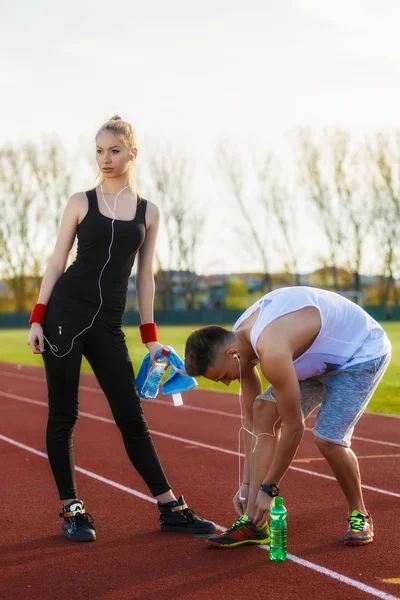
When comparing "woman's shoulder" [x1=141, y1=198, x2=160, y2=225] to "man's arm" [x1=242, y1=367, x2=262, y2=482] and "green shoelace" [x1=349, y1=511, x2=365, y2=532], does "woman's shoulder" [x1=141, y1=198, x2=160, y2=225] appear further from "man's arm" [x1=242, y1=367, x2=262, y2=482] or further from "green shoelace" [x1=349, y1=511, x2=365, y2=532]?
"green shoelace" [x1=349, y1=511, x2=365, y2=532]

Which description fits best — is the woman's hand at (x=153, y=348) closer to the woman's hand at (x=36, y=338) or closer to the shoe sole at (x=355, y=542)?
the woman's hand at (x=36, y=338)

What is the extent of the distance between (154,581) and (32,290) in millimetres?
68643

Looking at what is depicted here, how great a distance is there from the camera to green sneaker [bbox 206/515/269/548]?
4.99 meters

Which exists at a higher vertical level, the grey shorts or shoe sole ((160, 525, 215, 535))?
the grey shorts

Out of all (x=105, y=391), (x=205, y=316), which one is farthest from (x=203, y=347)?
(x=205, y=316)

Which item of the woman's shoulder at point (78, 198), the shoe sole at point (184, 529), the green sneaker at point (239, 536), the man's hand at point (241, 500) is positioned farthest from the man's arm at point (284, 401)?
the woman's shoulder at point (78, 198)

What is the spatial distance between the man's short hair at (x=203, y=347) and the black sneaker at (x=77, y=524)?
1312 mm

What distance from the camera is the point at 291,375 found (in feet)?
14.4

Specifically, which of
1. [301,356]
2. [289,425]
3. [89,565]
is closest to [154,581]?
[89,565]

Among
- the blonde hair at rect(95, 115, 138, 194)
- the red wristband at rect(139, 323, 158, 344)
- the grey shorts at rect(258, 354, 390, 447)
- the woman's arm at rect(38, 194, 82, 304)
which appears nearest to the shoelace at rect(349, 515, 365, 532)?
the grey shorts at rect(258, 354, 390, 447)

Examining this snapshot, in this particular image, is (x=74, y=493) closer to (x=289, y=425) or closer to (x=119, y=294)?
(x=119, y=294)

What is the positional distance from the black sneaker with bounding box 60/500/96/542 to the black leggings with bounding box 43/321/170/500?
0.25 feet

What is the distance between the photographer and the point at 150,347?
5.52 m

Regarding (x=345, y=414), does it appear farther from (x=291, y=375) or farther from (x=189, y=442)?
(x=189, y=442)
